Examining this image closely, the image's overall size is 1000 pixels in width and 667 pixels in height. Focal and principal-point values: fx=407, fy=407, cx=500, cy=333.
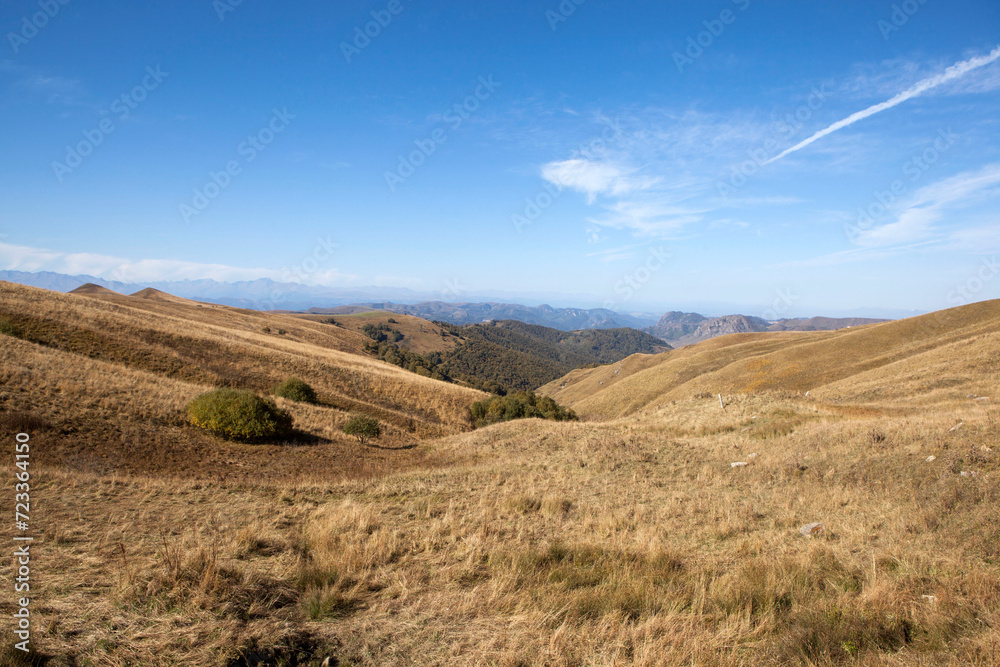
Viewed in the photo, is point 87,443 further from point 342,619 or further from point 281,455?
point 342,619

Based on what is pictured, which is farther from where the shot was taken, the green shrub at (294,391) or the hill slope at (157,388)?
the green shrub at (294,391)

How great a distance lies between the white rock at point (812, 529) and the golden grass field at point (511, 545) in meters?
0.13

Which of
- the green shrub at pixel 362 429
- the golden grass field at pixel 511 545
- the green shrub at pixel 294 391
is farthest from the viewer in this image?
the green shrub at pixel 294 391

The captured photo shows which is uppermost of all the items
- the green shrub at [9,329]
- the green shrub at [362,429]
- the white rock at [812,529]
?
the green shrub at [9,329]

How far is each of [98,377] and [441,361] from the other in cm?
16104

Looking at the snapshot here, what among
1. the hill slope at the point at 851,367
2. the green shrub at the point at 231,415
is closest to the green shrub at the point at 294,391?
the green shrub at the point at 231,415

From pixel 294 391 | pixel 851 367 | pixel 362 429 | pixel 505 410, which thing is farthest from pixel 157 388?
pixel 851 367

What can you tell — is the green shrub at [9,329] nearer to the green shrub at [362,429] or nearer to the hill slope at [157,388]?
the hill slope at [157,388]

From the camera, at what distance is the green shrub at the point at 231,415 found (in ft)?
57.4

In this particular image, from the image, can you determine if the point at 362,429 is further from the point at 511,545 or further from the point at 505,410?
the point at 505,410

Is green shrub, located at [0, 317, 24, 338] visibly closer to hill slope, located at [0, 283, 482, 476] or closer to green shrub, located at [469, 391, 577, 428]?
hill slope, located at [0, 283, 482, 476]

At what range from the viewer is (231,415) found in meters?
17.6

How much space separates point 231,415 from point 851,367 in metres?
61.3

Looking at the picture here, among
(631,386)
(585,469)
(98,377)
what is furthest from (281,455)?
(631,386)
